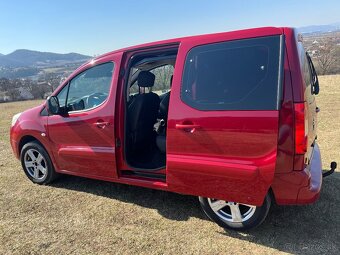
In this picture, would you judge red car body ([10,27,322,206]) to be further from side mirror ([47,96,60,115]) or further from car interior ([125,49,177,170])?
side mirror ([47,96,60,115])

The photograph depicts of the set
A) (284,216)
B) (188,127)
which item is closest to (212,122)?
(188,127)

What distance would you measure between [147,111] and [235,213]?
1790mm

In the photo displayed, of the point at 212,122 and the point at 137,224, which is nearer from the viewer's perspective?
the point at 212,122

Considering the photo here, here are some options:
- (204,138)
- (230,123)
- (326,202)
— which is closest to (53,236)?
(204,138)

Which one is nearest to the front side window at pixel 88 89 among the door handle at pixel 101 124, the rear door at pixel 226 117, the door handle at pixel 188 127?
the door handle at pixel 101 124

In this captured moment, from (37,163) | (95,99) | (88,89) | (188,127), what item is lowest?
(37,163)

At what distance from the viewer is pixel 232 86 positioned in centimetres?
300

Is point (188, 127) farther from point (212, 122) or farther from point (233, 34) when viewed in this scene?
point (233, 34)

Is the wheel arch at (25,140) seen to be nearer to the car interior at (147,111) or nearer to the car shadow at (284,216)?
the car shadow at (284,216)

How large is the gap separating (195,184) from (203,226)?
0.57 m

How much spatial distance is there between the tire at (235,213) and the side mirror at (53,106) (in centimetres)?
232

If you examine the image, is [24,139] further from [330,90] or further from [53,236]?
[330,90]

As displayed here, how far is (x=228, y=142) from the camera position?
3.00 meters

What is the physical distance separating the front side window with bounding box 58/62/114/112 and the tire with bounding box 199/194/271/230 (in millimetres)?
1830
